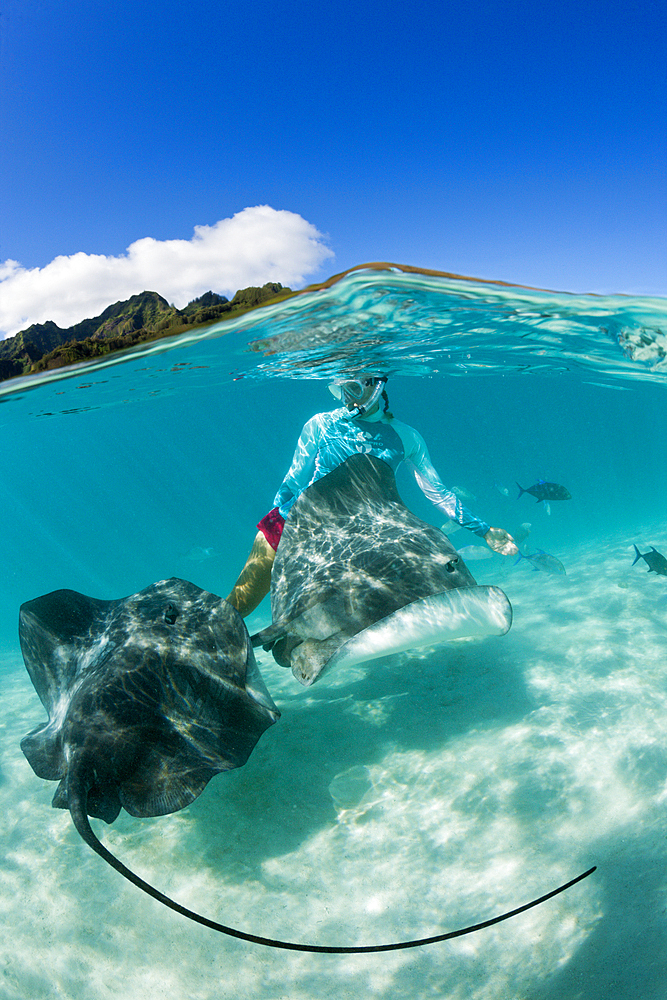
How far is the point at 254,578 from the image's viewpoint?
6395 mm

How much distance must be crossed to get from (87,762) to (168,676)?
68 cm

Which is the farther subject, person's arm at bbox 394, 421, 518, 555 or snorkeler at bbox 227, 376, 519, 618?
snorkeler at bbox 227, 376, 519, 618

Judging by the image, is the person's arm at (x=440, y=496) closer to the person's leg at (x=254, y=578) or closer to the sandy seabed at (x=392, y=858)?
the sandy seabed at (x=392, y=858)

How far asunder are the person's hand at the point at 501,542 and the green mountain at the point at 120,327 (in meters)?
6.45

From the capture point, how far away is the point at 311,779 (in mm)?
3711

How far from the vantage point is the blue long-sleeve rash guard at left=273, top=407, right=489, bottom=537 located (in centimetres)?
617

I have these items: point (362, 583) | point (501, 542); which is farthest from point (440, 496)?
point (362, 583)

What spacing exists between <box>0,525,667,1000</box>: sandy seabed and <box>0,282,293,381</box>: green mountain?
7.82 metres

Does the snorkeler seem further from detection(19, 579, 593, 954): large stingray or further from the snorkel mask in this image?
detection(19, 579, 593, 954): large stingray

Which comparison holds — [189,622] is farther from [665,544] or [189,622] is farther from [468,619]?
[665,544]

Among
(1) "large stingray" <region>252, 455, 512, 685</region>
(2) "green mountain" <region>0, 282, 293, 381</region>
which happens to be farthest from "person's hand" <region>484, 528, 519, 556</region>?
(2) "green mountain" <region>0, 282, 293, 381</region>

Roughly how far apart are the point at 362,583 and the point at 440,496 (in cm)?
216

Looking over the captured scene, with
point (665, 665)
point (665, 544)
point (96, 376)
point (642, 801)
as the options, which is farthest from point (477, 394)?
point (642, 801)

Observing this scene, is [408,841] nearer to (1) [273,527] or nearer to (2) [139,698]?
(2) [139,698]
